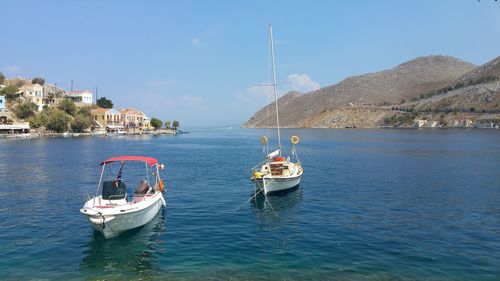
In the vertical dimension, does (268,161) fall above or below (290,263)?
above

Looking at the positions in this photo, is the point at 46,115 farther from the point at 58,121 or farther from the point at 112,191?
the point at 112,191

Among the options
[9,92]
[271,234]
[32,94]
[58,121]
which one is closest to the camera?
[271,234]

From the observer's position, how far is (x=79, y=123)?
163m

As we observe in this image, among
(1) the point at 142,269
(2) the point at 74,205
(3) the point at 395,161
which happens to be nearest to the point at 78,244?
(1) the point at 142,269

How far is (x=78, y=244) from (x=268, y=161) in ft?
66.8

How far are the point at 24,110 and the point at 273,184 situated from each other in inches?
5981

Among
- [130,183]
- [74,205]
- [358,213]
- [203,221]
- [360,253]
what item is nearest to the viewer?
[360,253]

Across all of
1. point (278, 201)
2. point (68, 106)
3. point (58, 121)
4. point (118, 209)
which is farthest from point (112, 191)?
point (68, 106)

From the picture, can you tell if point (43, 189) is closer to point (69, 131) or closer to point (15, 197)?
point (15, 197)

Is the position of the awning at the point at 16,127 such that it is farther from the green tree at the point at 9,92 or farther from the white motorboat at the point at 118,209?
the white motorboat at the point at 118,209

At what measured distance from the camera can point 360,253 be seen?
1967cm

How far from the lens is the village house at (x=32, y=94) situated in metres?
166

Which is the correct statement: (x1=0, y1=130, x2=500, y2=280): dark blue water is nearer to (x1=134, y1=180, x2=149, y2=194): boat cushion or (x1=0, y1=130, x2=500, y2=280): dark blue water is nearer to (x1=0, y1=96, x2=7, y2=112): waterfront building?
(x1=134, y1=180, x2=149, y2=194): boat cushion

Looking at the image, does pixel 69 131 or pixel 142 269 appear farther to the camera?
pixel 69 131
